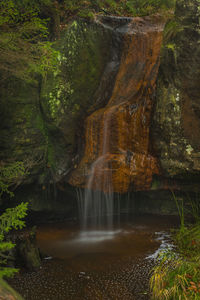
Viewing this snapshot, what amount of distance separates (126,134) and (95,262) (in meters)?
3.21

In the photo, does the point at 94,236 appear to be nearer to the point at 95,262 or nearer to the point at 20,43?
the point at 95,262

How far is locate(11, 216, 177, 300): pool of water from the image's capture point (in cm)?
379

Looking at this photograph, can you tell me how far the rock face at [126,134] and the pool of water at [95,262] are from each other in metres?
1.19

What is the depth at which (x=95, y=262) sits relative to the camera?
475 cm

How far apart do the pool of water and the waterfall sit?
0.45m

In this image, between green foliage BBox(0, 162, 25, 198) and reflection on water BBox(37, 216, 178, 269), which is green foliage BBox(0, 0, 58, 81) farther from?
reflection on water BBox(37, 216, 178, 269)

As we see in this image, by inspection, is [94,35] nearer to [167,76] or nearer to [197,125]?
[167,76]

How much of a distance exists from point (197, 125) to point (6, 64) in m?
4.64

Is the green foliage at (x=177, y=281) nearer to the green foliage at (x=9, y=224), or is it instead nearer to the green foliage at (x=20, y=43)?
the green foliage at (x=9, y=224)

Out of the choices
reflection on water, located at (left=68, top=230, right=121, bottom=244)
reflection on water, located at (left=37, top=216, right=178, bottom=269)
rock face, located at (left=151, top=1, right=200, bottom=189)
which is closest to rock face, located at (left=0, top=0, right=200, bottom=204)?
rock face, located at (left=151, top=1, right=200, bottom=189)

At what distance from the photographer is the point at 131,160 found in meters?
6.70

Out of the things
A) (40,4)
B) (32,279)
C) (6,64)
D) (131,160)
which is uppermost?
(40,4)

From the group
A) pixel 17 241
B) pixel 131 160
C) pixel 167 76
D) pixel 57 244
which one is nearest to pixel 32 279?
pixel 17 241

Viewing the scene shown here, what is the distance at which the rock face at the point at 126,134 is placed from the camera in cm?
662
